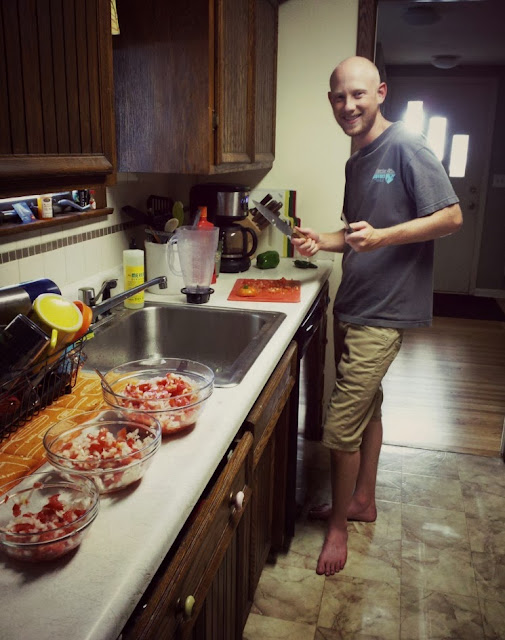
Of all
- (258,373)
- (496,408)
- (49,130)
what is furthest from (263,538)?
(496,408)

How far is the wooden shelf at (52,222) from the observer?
1.44 meters

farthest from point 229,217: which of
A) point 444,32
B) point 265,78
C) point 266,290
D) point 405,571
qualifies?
point 444,32

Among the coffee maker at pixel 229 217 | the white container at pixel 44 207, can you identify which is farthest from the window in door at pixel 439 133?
the white container at pixel 44 207

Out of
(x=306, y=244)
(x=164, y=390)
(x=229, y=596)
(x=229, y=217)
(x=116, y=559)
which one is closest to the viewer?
(x=116, y=559)

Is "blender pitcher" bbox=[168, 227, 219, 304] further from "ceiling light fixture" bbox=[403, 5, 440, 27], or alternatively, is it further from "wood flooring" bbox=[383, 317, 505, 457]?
"ceiling light fixture" bbox=[403, 5, 440, 27]

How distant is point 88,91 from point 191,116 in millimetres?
804

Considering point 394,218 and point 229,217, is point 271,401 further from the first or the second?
point 229,217

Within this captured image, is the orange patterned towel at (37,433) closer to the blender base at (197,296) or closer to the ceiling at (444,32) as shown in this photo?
the blender base at (197,296)

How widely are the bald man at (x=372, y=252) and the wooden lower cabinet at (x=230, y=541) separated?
9.3 inches

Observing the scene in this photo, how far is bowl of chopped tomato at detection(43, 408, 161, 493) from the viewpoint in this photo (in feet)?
2.87

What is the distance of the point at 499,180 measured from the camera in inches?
240

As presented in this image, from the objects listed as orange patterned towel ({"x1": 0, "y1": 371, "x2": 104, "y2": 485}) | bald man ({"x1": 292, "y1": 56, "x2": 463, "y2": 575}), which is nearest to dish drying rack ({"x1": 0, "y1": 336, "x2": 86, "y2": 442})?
orange patterned towel ({"x1": 0, "y1": 371, "x2": 104, "y2": 485})

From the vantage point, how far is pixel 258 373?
140cm

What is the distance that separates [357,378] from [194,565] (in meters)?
1.15
